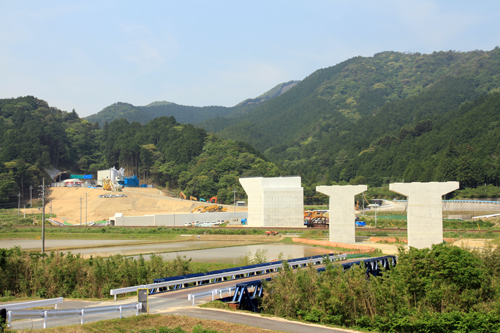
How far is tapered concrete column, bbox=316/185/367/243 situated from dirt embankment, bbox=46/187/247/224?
5413cm

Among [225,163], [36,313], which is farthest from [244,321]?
[225,163]

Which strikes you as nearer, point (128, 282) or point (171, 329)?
point (171, 329)

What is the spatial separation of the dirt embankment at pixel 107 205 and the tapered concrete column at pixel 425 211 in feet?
205

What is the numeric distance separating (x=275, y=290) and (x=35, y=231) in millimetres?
53591

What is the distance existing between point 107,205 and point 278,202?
49.3 m

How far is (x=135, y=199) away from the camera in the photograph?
107 meters

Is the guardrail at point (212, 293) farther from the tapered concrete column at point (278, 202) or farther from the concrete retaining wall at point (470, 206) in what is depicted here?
the concrete retaining wall at point (470, 206)

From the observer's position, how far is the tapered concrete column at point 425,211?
37625mm

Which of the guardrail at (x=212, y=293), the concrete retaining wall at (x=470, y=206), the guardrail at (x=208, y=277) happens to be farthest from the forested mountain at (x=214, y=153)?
the guardrail at (x=212, y=293)

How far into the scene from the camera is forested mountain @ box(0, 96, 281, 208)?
124 meters

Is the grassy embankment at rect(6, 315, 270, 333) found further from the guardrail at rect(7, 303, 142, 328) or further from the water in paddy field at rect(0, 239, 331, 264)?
the water in paddy field at rect(0, 239, 331, 264)

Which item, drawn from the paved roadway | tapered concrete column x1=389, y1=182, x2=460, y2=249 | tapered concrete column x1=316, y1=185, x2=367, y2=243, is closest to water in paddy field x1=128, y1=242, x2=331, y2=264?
tapered concrete column x1=316, y1=185, x2=367, y2=243

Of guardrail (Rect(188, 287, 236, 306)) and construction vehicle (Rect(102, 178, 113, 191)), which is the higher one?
construction vehicle (Rect(102, 178, 113, 191))

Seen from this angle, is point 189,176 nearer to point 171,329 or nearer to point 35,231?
point 35,231
